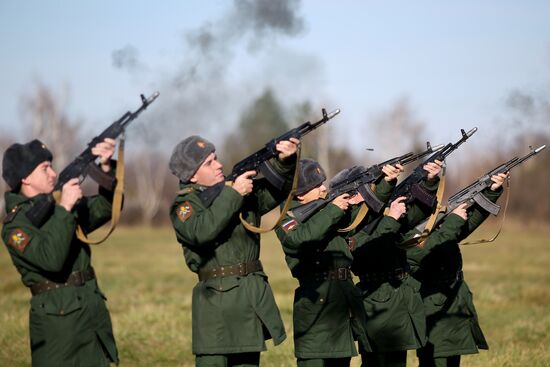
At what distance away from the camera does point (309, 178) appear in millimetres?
8547

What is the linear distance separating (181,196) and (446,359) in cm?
367

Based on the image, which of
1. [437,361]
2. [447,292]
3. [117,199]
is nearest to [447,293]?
[447,292]

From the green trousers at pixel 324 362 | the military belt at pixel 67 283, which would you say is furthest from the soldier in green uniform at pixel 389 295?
the military belt at pixel 67 283

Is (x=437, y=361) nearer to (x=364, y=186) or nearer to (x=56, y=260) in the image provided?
(x=364, y=186)

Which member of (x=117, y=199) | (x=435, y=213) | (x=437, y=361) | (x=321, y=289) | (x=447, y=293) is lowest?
(x=437, y=361)

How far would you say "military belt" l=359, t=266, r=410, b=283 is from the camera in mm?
9242

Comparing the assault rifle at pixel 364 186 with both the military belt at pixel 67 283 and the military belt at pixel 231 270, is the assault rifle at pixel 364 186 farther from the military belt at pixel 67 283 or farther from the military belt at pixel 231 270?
the military belt at pixel 67 283

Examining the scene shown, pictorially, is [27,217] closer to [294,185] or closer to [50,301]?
[50,301]

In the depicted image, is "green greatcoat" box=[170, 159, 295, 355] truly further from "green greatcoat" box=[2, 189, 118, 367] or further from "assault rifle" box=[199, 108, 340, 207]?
"green greatcoat" box=[2, 189, 118, 367]

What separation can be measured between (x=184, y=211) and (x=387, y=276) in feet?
8.48

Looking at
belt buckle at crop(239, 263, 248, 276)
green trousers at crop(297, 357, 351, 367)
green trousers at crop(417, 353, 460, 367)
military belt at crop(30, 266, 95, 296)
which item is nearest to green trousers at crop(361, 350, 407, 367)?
green trousers at crop(297, 357, 351, 367)

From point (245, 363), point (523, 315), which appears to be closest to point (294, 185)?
point (245, 363)

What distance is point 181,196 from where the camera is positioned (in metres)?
7.61

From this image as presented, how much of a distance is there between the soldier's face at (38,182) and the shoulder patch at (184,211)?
100 centimetres
